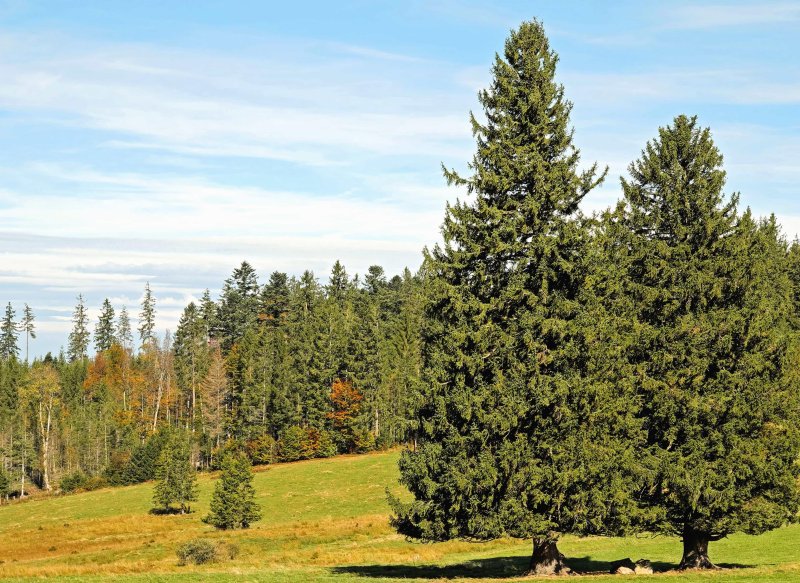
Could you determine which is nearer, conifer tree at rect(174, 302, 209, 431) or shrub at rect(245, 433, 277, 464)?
shrub at rect(245, 433, 277, 464)

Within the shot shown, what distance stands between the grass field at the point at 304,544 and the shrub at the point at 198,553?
1549mm

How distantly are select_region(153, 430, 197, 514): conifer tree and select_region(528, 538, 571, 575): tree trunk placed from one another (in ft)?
191

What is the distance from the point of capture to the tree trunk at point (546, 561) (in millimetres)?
26062

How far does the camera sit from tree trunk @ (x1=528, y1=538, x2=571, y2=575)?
26.1 meters

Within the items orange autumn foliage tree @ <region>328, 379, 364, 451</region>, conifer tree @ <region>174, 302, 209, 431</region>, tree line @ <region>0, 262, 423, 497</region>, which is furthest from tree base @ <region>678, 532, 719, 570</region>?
conifer tree @ <region>174, 302, 209, 431</region>

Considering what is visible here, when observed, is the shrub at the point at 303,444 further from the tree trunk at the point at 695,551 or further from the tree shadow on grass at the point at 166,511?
the tree trunk at the point at 695,551

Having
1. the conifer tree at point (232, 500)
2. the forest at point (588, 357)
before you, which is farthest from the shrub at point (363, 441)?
the forest at point (588, 357)

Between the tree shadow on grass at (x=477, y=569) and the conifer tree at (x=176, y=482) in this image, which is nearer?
the tree shadow on grass at (x=477, y=569)

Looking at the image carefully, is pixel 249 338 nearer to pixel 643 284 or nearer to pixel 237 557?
pixel 237 557

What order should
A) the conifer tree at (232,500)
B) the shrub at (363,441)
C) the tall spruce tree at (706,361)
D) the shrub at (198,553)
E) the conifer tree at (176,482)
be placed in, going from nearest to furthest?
the tall spruce tree at (706,361) < the shrub at (198,553) < the conifer tree at (232,500) < the conifer tree at (176,482) < the shrub at (363,441)

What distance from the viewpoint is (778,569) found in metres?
25.3

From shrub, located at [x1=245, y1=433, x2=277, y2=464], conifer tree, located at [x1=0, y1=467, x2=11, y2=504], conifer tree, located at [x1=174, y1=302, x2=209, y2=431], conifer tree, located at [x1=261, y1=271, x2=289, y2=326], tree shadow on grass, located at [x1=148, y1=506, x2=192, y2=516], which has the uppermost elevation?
conifer tree, located at [x1=261, y1=271, x2=289, y2=326]

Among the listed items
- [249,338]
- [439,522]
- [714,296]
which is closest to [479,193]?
[714,296]

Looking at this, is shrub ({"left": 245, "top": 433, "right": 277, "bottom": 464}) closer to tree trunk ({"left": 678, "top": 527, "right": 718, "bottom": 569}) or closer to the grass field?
the grass field
